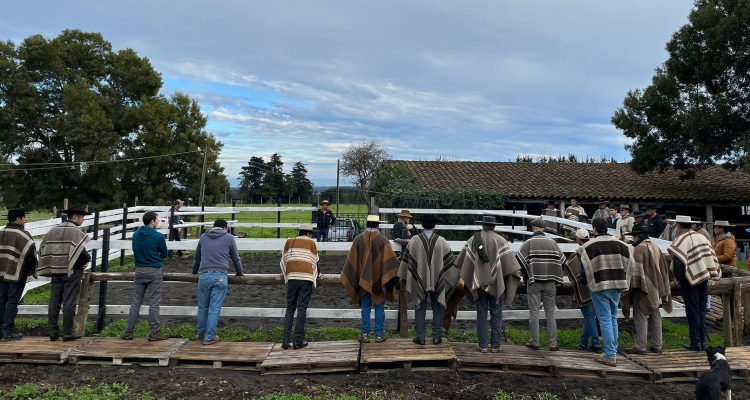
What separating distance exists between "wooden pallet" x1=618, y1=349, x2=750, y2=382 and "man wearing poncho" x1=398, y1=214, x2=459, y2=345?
2.36 metres

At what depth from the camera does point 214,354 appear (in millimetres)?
5488

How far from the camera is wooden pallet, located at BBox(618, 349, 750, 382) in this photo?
17.2 ft

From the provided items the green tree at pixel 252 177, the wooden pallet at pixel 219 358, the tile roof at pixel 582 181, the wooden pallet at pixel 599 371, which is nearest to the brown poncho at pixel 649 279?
the wooden pallet at pixel 599 371

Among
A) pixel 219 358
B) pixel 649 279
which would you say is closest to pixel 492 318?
pixel 649 279

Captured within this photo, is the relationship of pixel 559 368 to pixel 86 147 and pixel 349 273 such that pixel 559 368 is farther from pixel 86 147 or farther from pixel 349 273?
pixel 86 147

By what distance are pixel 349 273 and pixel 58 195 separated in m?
26.4

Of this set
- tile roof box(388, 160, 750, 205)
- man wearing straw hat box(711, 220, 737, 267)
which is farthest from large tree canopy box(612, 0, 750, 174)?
man wearing straw hat box(711, 220, 737, 267)

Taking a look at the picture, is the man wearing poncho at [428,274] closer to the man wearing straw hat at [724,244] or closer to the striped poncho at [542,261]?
the striped poncho at [542,261]

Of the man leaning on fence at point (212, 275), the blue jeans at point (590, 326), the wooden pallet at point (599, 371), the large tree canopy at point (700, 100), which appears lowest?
the wooden pallet at point (599, 371)

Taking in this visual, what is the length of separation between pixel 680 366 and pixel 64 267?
7.46 metres

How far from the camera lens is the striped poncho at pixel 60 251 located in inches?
234

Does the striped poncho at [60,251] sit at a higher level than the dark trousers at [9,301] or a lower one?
higher

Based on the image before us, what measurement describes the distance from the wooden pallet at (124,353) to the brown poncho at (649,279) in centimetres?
555

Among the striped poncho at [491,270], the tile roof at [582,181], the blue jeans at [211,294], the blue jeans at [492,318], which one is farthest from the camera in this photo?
the tile roof at [582,181]
